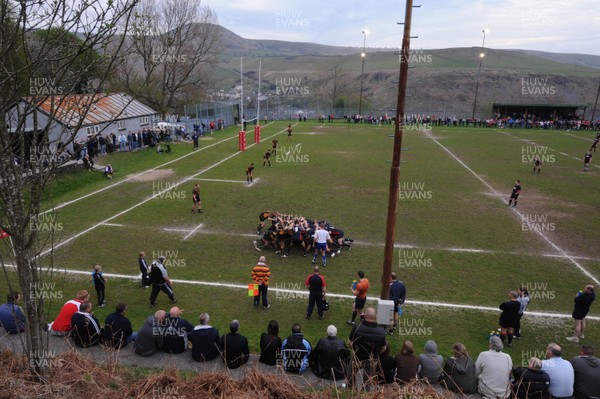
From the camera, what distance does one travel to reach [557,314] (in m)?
11.0

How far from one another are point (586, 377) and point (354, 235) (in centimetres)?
1007

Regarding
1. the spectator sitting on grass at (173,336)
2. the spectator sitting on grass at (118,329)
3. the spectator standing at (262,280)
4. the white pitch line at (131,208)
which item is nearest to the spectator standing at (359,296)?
the spectator standing at (262,280)

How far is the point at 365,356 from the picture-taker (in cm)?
755

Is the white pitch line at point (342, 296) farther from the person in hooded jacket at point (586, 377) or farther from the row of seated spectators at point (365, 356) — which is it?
the person in hooded jacket at point (586, 377)

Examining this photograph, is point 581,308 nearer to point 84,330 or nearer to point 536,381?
point 536,381

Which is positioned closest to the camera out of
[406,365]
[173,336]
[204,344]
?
[406,365]

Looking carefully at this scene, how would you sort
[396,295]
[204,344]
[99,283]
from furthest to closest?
Answer: [99,283] < [396,295] < [204,344]

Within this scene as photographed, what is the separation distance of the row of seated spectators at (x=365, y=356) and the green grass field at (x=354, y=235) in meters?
1.73

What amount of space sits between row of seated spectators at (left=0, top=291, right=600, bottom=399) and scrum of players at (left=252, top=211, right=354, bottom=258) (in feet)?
22.2

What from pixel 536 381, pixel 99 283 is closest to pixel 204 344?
pixel 99 283

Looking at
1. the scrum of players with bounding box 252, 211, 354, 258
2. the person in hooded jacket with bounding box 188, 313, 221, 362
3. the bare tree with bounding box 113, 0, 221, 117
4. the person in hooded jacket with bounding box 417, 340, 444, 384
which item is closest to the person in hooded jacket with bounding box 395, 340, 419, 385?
the person in hooded jacket with bounding box 417, 340, 444, 384

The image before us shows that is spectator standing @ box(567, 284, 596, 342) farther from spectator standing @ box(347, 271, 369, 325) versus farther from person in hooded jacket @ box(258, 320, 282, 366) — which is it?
person in hooded jacket @ box(258, 320, 282, 366)

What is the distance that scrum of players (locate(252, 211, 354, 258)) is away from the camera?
14648 mm

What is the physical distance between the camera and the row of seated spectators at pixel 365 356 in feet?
22.5
